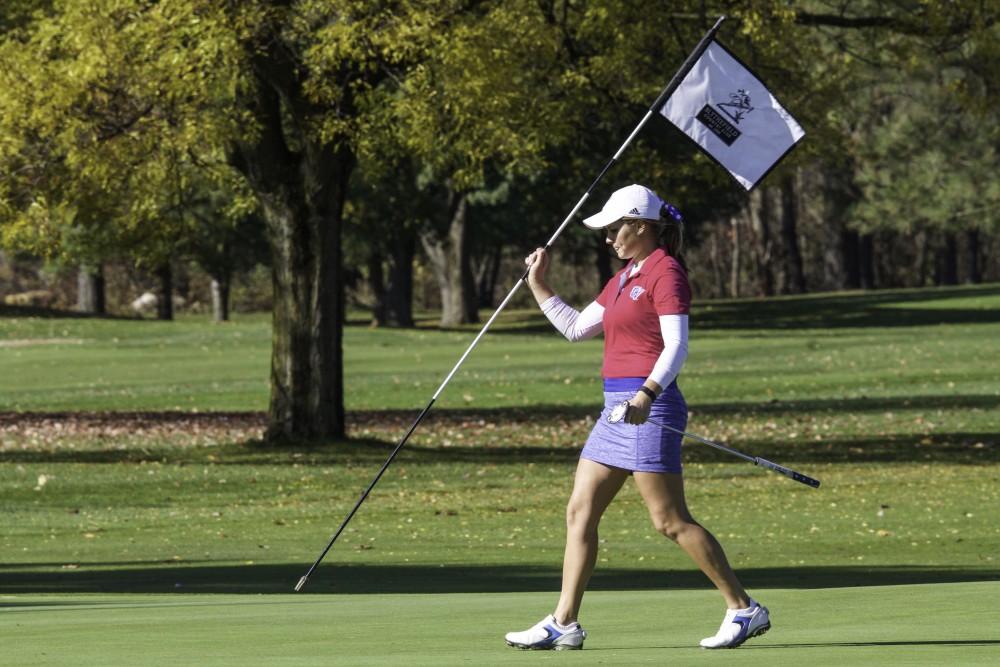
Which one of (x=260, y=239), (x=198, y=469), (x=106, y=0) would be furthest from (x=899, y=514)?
(x=260, y=239)

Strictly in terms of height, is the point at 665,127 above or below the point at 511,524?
above

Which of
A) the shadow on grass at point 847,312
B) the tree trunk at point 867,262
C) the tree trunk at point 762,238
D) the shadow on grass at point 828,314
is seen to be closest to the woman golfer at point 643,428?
the shadow on grass at point 828,314

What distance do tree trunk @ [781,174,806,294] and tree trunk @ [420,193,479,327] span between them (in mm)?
21165

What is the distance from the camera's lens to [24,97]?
69.4 ft

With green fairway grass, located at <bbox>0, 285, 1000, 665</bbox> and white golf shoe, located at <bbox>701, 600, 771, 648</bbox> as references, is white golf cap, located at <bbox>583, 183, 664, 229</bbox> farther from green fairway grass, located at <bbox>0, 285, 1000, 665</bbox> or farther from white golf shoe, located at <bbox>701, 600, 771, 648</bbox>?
green fairway grass, located at <bbox>0, 285, 1000, 665</bbox>

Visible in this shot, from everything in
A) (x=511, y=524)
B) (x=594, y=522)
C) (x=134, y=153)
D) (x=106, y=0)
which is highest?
(x=106, y=0)

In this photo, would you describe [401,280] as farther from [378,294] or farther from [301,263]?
[301,263]

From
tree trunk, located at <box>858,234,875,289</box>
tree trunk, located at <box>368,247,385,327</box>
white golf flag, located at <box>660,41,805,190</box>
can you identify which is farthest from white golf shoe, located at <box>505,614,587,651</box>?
tree trunk, located at <box>858,234,875,289</box>

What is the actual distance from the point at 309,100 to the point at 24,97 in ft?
11.1

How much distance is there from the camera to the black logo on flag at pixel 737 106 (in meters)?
9.42

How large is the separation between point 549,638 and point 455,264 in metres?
48.9

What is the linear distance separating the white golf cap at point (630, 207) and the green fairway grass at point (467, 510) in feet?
5.90

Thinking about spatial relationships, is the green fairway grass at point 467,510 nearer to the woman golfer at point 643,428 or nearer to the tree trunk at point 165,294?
the woman golfer at point 643,428

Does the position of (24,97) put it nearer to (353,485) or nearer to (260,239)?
(353,485)
